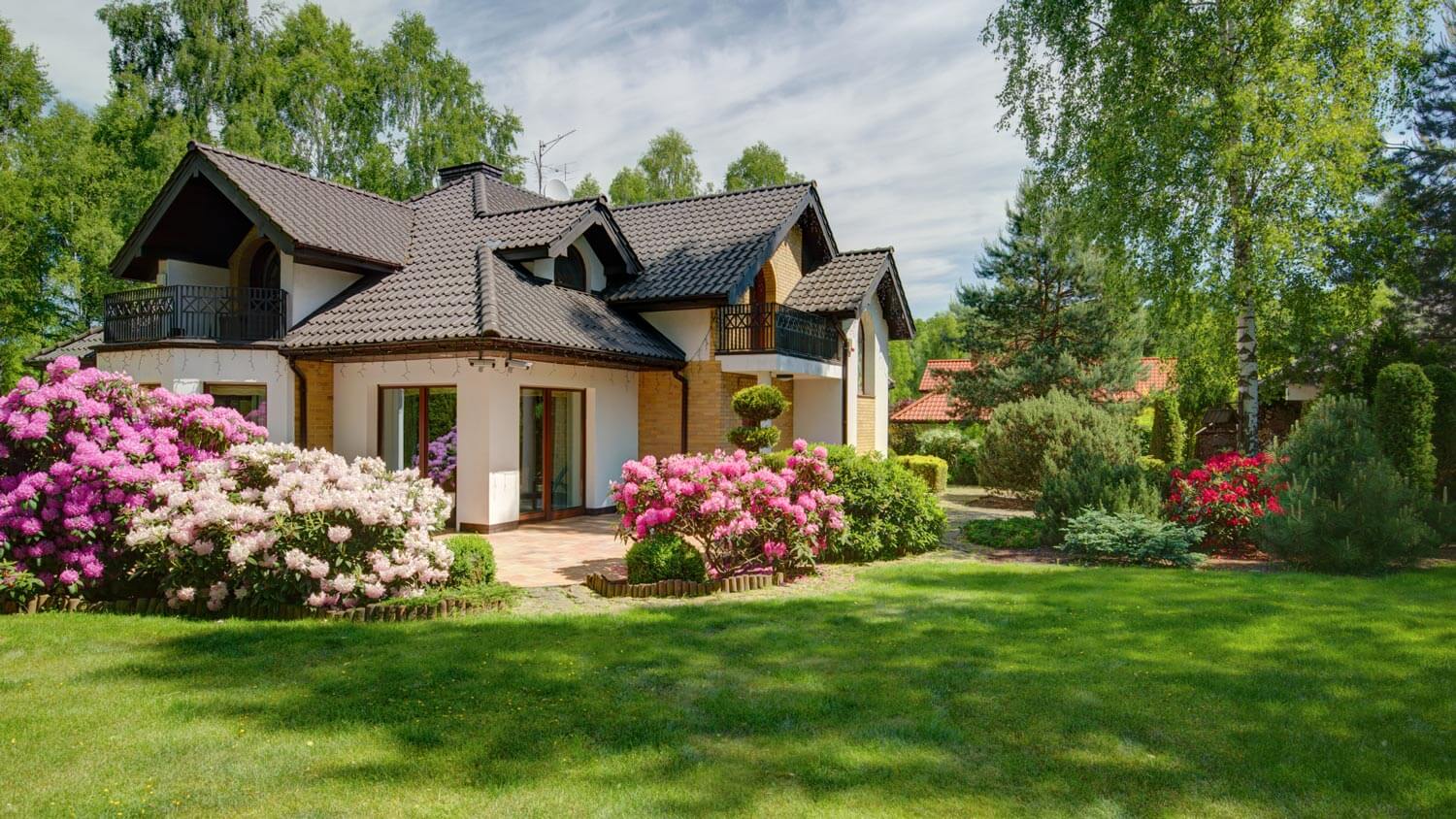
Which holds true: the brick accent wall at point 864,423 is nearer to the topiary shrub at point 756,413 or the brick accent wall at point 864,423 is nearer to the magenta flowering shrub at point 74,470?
the topiary shrub at point 756,413

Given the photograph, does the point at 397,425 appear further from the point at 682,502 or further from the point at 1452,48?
the point at 1452,48

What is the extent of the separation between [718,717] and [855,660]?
158 centimetres

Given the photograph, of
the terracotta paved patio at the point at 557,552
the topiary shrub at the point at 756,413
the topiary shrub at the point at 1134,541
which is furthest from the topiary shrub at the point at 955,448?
the terracotta paved patio at the point at 557,552

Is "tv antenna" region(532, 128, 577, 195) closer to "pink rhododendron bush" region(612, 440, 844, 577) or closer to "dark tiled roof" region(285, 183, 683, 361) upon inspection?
"dark tiled roof" region(285, 183, 683, 361)

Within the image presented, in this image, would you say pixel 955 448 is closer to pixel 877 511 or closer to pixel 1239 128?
pixel 1239 128

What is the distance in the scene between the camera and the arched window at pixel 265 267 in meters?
15.9

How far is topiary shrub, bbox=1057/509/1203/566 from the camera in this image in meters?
10.7

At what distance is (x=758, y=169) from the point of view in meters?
41.6

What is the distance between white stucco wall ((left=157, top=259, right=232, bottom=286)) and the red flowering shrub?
17903 mm

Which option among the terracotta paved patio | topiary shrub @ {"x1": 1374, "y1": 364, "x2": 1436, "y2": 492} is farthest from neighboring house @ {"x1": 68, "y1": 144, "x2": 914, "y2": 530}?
topiary shrub @ {"x1": 1374, "y1": 364, "x2": 1436, "y2": 492}

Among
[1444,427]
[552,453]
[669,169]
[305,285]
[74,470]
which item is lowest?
[552,453]

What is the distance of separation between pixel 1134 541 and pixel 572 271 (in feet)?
38.5

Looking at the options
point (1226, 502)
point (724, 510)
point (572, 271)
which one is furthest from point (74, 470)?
point (1226, 502)

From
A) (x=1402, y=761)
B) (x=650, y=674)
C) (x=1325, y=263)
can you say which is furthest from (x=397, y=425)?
(x=1325, y=263)
